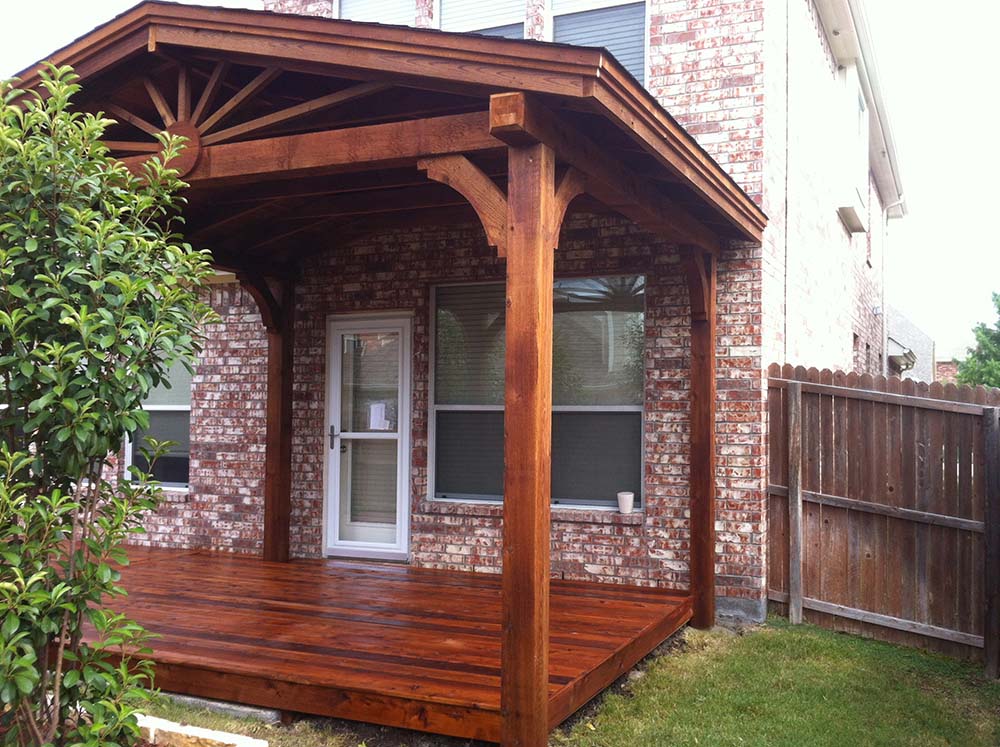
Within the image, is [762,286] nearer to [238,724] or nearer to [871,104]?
[238,724]

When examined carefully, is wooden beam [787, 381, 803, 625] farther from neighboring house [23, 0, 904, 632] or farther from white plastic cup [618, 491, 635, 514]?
white plastic cup [618, 491, 635, 514]

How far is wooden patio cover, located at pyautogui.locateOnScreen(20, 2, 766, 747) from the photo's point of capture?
12.3 ft

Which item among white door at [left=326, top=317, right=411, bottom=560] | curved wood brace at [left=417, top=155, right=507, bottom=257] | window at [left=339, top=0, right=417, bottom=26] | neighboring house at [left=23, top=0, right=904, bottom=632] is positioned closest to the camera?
curved wood brace at [left=417, top=155, right=507, bottom=257]

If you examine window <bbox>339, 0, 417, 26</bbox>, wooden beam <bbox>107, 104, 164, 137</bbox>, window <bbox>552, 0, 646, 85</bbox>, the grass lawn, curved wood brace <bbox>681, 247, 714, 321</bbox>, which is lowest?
the grass lawn

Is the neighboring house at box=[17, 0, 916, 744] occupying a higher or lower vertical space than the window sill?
higher

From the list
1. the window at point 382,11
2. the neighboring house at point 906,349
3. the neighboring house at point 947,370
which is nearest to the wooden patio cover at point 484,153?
the window at point 382,11

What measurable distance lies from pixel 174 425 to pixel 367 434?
2.19 meters

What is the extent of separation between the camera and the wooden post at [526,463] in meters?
3.72

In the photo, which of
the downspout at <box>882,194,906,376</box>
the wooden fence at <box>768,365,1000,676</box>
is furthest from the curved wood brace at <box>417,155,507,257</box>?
the downspout at <box>882,194,906,376</box>

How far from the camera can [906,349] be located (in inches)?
684

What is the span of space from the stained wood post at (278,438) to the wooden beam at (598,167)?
143 inches

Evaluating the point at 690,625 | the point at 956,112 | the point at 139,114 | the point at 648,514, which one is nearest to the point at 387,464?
the point at 648,514

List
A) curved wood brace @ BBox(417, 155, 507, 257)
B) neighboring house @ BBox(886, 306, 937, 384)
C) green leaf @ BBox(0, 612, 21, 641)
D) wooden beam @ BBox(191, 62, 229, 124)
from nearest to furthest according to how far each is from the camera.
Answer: green leaf @ BBox(0, 612, 21, 641)
curved wood brace @ BBox(417, 155, 507, 257)
wooden beam @ BBox(191, 62, 229, 124)
neighboring house @ BBox(886, 306, 937, 384)

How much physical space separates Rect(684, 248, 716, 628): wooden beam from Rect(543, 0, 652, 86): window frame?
5.68ft
